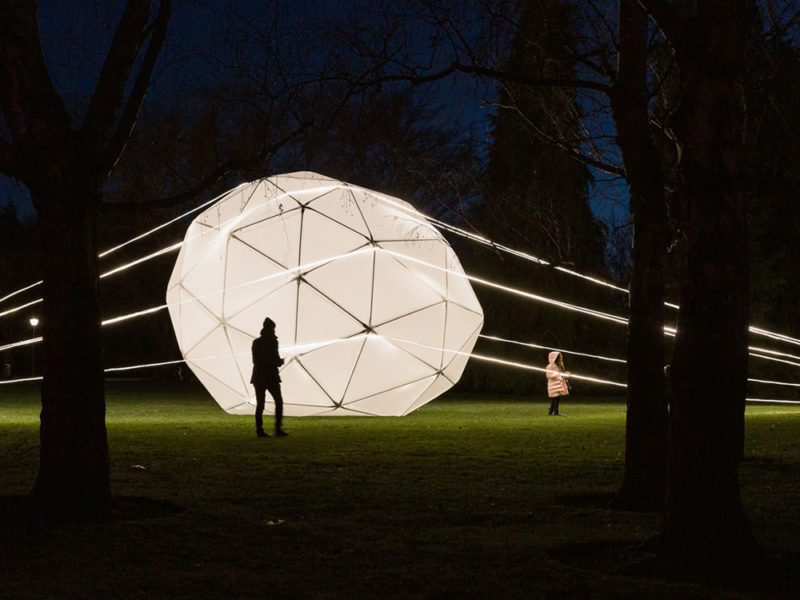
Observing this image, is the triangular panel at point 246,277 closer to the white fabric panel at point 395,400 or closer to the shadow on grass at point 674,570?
the white fabric panel at point 395,400

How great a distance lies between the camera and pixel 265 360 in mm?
15070

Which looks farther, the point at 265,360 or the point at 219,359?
the point at 219,359

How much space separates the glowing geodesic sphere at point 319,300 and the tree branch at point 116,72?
10168 mm

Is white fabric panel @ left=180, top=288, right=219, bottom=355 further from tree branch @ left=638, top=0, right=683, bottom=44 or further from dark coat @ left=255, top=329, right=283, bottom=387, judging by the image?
tree branch @ left=638, top=0, right=683, bottom=44

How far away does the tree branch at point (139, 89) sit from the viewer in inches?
314

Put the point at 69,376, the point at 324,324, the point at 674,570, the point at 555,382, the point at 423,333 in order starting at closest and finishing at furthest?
1. the point at 674,570
2. the point at 69,376
3. the point at 324,324
4. the point at 423,333
5. the point at 555,382

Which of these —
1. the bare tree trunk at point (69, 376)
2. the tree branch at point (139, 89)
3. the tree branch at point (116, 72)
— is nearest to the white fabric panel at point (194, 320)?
the tree branch at point (139, 89)

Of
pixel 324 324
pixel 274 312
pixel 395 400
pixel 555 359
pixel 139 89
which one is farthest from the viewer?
pixel 555 359

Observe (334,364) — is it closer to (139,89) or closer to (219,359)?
(219,359)

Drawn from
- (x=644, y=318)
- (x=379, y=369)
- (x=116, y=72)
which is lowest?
(x=379, y=369)

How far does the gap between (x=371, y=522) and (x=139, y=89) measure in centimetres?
418

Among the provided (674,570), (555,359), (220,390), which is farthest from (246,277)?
(674,570)

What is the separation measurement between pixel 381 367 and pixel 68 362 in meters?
11.7

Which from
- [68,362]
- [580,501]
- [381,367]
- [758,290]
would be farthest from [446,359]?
[758,290]
